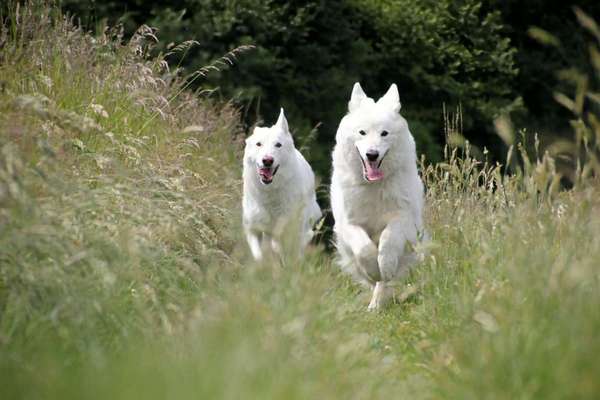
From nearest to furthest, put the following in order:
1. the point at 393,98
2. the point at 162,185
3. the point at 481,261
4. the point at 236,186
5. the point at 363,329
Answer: the point at 481,261 < the point at 363,329 < the point at 162,185 < the point at 393,98 < the point at 236,186

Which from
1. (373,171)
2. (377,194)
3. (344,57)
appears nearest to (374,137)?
(373,171)

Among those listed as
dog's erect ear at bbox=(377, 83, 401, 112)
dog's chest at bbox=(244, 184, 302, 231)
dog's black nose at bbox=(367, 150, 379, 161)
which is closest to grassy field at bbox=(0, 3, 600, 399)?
dog's black nose at bbox=(367, 150, 379, 161)

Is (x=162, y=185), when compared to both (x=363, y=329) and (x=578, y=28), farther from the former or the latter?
(x=578, y=28)

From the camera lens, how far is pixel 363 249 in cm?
638

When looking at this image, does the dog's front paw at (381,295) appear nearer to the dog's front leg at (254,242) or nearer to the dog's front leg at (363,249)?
the dog's front leg at (363,249)

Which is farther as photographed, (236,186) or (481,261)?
(236,186)

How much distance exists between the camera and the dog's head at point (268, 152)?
7.80 metres

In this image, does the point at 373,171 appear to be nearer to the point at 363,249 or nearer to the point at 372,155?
the point at 372,155

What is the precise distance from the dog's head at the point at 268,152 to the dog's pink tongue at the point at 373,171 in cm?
147

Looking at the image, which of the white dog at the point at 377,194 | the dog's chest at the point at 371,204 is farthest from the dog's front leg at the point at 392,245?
the dog's chest at the point at 371,204

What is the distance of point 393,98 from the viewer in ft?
22.6

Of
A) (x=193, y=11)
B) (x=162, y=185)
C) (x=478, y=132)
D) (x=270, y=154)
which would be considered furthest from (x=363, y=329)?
(x=478, y=132)

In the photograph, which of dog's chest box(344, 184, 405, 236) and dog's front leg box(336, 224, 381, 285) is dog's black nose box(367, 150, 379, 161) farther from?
dog's front leg box(336, 224, 381, 285)

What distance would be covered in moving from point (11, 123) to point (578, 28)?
62.4 feet
